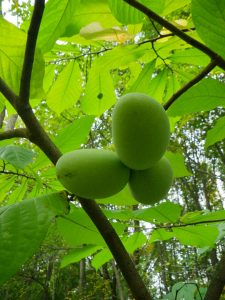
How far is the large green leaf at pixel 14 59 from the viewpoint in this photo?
0.78m

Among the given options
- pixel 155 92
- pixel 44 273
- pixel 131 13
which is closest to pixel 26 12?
pixel 155 92

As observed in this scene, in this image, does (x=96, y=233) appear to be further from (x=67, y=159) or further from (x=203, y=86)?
(x=203, y=86)

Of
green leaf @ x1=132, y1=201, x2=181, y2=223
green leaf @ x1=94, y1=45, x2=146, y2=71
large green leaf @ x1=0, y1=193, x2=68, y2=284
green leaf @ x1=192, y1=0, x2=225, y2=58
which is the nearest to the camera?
large green leaf @ x1=0, y1=193, x2=68, y2=284

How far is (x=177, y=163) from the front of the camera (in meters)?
0.89

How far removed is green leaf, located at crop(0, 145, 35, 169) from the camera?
0.72 m

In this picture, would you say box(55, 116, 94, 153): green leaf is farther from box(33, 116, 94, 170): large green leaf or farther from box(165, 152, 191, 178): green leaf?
box(165, 152, 191, 178): green leaf

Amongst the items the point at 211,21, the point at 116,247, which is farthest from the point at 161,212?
the point at 211,21

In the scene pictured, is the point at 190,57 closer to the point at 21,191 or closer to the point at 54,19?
the point at 54,19

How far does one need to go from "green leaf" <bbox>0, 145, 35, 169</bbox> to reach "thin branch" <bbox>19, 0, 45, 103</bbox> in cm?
14

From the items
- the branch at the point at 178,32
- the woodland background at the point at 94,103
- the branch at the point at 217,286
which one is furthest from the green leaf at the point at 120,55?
the branch at the point at 217,286

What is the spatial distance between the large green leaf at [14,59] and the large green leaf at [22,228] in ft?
0.97

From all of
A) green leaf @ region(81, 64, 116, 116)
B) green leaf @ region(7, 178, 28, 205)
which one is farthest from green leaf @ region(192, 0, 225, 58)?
green leaf @ region(7, 178, 28, 205)

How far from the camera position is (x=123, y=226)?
2.71ft

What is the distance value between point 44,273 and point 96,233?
9736mm
